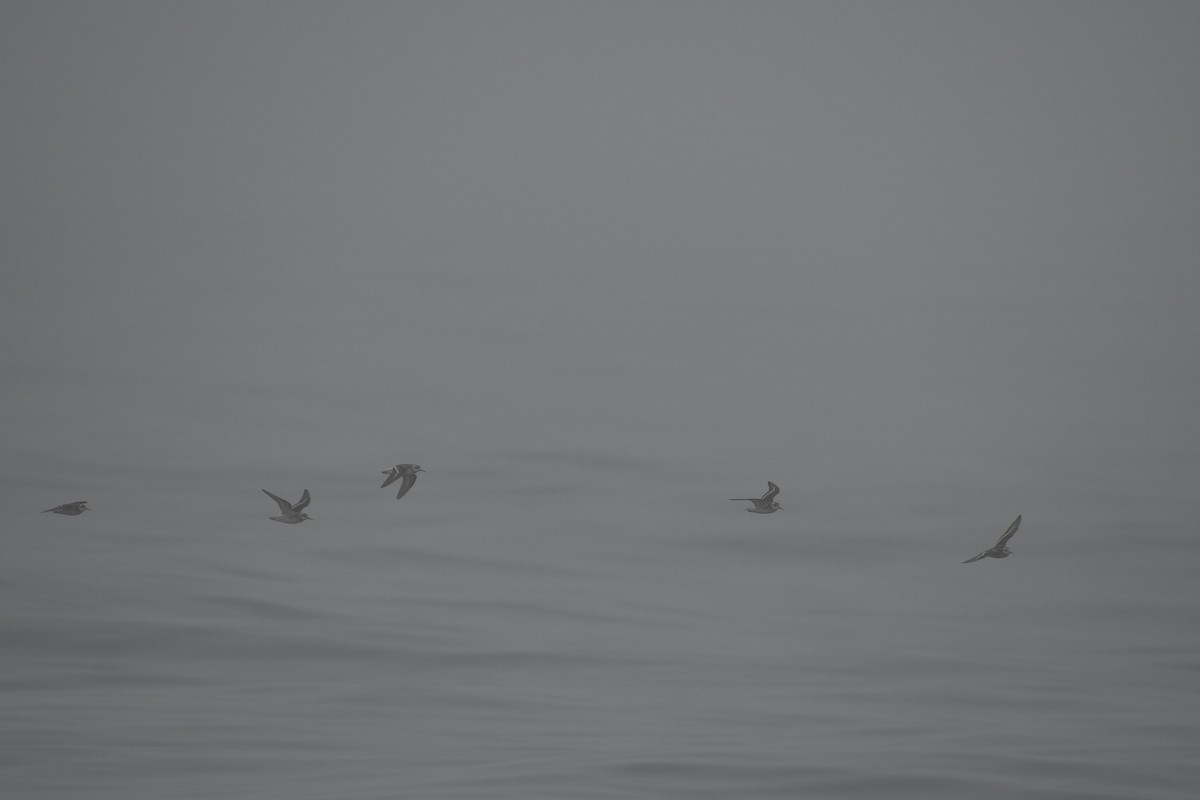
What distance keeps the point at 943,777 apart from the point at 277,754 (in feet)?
39.3

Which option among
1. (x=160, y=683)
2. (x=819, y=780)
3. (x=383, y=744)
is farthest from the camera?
(x=160, y=683)

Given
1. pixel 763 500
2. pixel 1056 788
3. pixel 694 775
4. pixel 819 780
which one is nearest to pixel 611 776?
pixel 694 775

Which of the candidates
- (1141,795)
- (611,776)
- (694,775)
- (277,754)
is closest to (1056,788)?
(1141,795)

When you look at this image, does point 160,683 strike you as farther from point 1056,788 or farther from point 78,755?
point 1056,788

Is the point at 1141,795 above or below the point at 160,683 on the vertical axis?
below

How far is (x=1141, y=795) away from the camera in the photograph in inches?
939

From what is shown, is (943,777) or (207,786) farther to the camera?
(943,777)

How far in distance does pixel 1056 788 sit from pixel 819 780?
163 inches

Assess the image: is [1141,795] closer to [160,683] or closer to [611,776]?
[611,776]

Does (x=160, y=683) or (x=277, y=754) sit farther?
(x=160, y=683)

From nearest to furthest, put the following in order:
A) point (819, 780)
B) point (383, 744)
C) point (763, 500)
Answer: 1. point (763, 500)
2. point (819, 780)
3. point (383, 744)

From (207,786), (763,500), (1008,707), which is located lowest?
(207,786)

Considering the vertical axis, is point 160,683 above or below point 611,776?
above

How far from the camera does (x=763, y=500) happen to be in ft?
74.7
